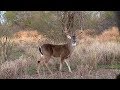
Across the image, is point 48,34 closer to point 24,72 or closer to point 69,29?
point 69,29

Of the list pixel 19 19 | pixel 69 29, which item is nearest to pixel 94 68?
pixel 69 29

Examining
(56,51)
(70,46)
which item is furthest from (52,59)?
(70,46)

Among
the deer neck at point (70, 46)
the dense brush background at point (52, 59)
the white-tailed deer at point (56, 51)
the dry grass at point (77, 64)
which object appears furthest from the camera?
the deer neck at point (70, 46)

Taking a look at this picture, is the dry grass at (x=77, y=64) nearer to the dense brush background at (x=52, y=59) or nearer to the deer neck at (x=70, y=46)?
the dense brush background at (x=52, y=59)

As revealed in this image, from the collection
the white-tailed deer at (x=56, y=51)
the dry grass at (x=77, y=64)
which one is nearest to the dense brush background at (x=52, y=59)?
the dry grass at (x=77, y=64)

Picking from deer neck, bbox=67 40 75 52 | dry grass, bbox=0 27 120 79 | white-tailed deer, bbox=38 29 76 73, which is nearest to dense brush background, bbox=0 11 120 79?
dry grass, bbox=0 27 120 79

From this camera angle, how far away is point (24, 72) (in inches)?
365

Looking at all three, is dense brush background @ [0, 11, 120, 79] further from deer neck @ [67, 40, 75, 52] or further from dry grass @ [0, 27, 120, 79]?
deer neck @ [67, 40, 75, 52]

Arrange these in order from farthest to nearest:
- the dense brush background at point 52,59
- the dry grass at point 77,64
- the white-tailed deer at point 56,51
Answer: the white-tailed deer at point 56,51
the dense brush background at point 52,59
the dry grass at point 77,64

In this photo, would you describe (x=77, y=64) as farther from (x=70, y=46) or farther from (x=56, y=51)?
(x=56, y=51)
